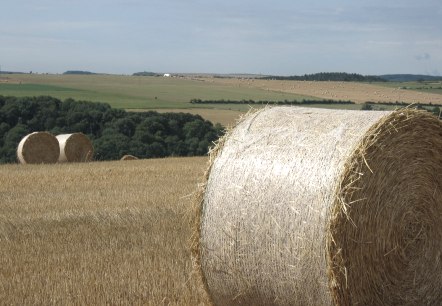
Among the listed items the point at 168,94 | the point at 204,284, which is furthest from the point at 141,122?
the point at 204,284

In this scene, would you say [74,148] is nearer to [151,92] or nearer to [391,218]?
[391,218]

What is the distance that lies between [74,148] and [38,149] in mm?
1250

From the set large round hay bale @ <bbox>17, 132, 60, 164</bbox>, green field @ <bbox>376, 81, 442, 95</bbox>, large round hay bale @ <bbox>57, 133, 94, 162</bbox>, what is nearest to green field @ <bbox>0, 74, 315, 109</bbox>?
green field @ <bbox>376, 81, 442, 95</bbox>

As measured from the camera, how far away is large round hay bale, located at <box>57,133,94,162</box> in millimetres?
21859

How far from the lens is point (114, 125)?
1230 inches

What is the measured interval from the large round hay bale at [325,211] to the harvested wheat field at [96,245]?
0.57 m

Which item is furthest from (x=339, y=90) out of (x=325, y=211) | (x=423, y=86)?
(x=325, y=211)

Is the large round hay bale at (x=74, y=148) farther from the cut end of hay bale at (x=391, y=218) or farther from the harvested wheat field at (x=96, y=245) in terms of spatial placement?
the cut end of hay bale at (x=391, y=218)

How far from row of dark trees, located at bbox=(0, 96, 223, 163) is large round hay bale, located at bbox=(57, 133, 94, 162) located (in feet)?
23.6

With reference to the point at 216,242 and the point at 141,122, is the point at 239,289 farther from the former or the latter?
the point at 141,122

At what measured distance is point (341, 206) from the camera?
502 cm

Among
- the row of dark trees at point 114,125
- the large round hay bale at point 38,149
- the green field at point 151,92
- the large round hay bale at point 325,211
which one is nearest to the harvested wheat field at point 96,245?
the large round hay bale at point 325,211

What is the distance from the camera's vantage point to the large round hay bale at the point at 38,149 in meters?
21.0

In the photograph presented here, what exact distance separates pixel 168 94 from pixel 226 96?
6.54 m
